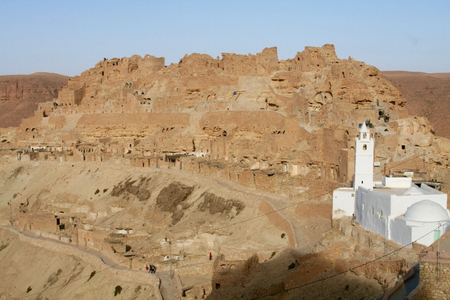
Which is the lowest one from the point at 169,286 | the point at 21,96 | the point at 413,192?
the point at 169,286

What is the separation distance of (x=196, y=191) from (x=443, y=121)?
5016cm

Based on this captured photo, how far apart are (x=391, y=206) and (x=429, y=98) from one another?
247 ft

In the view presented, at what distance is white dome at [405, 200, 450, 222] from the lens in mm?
17438

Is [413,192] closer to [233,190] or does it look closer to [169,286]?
[169,286]

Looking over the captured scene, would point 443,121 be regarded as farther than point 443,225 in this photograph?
Yes

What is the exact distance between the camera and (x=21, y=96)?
117 m

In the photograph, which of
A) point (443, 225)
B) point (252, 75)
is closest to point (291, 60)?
point (252, 75)

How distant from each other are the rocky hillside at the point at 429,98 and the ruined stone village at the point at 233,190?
32.1 metres

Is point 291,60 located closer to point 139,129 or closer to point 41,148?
point 139,129

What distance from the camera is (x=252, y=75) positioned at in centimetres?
5066

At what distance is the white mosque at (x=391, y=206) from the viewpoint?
1739 centimetres

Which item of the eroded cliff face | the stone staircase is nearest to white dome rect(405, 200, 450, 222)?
the eroded cliff face

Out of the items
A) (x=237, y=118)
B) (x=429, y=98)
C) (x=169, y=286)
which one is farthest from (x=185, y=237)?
(x=429, y=98)

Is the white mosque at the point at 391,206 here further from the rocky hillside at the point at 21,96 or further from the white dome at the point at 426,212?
the rocky hillside at the point at 21,96
